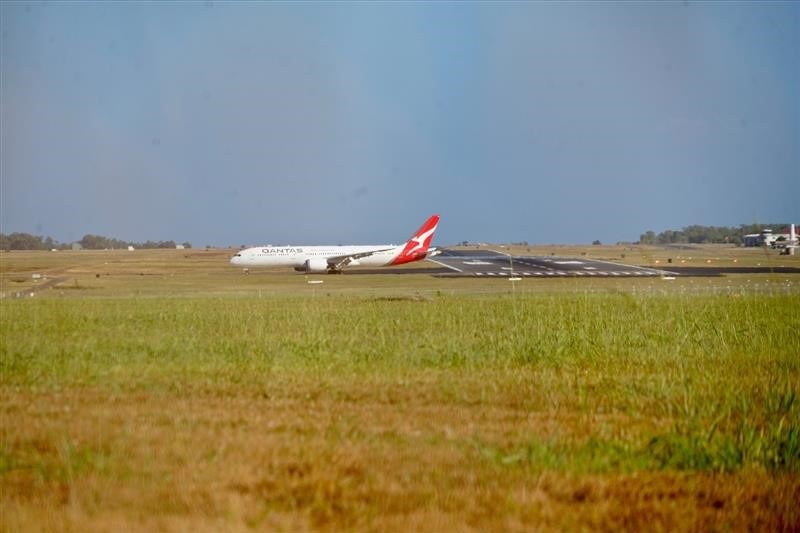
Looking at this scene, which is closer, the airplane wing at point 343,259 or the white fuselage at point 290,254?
the airplane wing at point 343,259

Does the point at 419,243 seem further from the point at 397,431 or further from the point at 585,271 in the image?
the point at 397,431

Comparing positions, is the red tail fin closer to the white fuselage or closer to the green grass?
the white fuselage

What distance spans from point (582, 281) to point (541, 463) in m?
48.5

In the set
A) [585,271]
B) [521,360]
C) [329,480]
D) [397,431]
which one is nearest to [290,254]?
→ [585,271]

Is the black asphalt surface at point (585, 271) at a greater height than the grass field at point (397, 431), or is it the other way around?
the grass field at point (397, 431)

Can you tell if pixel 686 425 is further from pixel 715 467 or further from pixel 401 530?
pixel 401 530

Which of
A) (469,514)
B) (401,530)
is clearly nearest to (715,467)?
(469,514)

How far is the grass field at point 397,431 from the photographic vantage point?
22.4ft

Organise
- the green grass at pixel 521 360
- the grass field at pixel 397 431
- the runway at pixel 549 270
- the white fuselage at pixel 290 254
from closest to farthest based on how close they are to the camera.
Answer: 1. the grass field at pixel 397 431
2. the green grass at pixel 521 360
3. the runway at pixel 549 270
4. the white fuselage at pixel 290 254

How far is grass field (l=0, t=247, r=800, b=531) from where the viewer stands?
6.83 m

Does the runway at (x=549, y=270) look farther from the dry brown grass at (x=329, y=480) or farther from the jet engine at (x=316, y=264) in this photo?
the dry brown grass at (x=329, y=480)

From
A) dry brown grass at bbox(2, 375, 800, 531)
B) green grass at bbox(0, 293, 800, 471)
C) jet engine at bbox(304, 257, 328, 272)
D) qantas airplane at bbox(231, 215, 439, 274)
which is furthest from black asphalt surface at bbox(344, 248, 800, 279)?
dry brown grass at bbox(2, 375, 800, 531)

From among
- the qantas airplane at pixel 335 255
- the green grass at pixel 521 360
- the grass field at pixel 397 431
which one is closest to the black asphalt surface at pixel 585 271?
the qantas airplane at pixel 335 255

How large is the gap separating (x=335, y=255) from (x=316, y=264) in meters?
3.24
